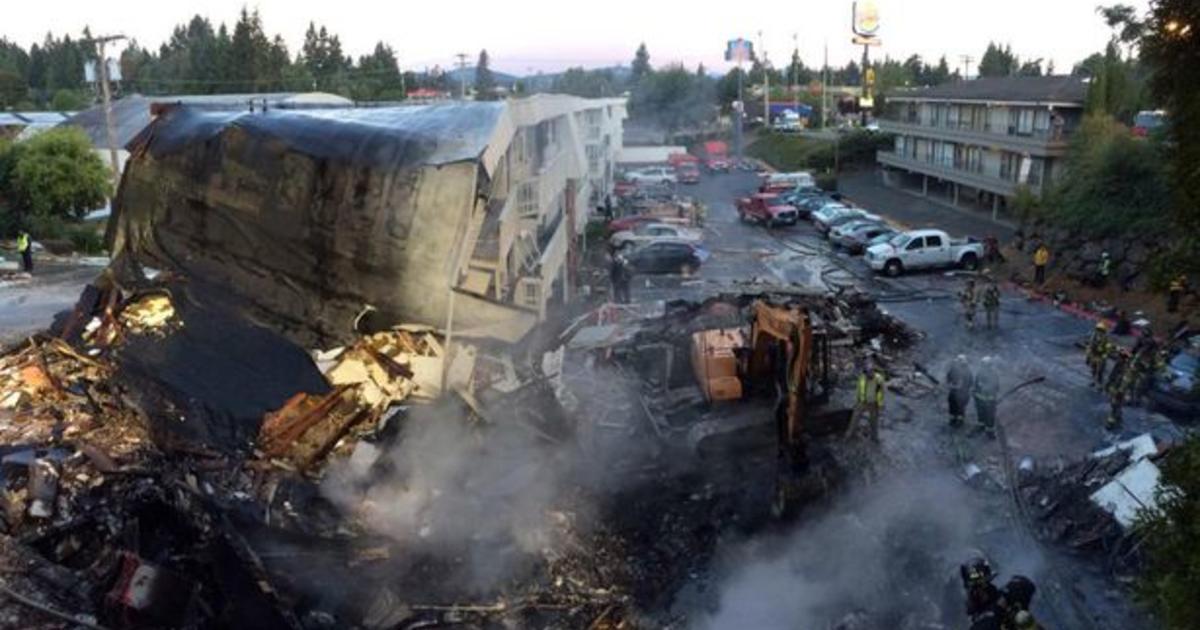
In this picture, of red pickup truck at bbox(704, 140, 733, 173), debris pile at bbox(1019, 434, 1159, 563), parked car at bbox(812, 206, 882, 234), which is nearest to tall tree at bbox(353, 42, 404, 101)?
red pickup truck at bbox(704, 140, 733, 173)

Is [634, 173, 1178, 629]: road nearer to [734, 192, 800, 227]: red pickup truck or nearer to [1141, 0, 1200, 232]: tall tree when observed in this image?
[1141, 0, 1200, 232]: tall tree

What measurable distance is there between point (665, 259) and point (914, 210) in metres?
18.2

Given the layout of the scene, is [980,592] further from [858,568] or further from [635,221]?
[635,221]

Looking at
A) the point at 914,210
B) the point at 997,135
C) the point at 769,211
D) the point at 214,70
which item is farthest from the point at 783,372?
the point at 214,70

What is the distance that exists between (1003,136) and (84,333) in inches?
1236

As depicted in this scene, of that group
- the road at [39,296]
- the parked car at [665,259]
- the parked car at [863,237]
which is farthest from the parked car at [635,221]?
the road at [39,296]

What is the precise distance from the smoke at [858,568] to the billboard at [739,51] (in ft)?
267

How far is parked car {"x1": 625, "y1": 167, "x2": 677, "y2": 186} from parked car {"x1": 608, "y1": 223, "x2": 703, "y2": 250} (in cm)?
1635

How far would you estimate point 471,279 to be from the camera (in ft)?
38.6

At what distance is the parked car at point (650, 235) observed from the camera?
93.6 feet

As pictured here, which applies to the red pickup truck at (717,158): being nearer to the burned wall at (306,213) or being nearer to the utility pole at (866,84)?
the utility pole at (866,84)

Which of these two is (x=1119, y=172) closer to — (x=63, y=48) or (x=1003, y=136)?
(x=1003, y=136)

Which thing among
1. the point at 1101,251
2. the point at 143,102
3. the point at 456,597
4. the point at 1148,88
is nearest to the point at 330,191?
the point at 456,597

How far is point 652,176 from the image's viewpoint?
1897 inches
